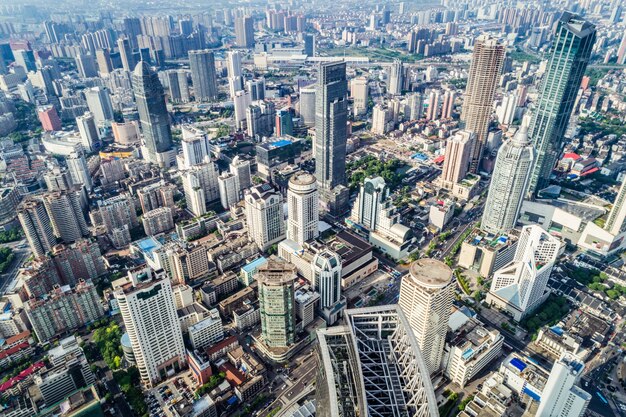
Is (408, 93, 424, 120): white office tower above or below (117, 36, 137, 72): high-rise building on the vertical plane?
below

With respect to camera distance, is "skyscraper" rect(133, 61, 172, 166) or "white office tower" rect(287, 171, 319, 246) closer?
"white office tower" rect(287, 171, 319, 246)

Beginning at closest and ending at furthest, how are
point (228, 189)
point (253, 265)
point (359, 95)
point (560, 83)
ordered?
point (253, 265), point (560, 83), point (228, 189), point (359, 95)

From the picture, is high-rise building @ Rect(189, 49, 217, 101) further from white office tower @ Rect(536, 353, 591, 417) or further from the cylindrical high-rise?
white office tower @ Rect(536, 353, 591, 417)

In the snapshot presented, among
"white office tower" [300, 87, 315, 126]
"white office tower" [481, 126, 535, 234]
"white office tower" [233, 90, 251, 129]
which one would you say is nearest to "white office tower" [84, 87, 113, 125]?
"white office tower" [233, 90, 251, 129]

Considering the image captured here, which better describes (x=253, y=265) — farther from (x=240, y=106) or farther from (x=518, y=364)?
(x=240, y=106)

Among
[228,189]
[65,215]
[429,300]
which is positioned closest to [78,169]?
[65,215]

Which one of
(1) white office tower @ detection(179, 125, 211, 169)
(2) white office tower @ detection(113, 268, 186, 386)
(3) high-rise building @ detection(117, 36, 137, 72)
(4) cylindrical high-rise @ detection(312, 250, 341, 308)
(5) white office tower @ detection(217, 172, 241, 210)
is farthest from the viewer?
(3) high-rise building @ detection(117, 36, 137, 72)

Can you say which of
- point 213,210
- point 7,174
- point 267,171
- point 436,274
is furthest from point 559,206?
point 7,174

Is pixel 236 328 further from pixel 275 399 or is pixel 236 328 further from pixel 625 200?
pixel 625 200
